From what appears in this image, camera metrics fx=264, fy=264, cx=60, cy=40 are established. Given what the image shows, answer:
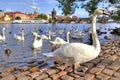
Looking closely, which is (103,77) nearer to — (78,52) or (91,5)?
(78,52)

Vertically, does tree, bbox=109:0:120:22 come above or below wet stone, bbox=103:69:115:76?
above

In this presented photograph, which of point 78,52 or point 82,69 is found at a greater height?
point 78,52

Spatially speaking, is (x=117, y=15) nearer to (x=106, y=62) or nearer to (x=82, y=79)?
(x=106, y=62)

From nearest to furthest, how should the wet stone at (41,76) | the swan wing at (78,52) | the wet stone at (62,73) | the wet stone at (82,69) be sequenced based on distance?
the swan wing at (78,52) → the wet stone at (41,76) → the wet stone at (62,73) → the wet stone at (82,69)

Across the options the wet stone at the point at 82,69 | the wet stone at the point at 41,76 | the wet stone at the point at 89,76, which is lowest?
the wet stone at the point at 41,76

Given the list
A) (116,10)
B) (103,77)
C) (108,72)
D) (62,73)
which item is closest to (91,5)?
(116,10)

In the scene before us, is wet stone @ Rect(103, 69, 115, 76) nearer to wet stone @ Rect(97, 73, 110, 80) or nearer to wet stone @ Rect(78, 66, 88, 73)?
wet stone @ Rect(97, 73, 110, 80)

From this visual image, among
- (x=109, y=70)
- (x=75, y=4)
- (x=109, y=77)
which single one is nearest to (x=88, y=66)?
(x=109, y=70)

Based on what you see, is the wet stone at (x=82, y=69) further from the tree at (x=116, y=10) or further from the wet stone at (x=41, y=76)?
the tree at (x=116, y=10)

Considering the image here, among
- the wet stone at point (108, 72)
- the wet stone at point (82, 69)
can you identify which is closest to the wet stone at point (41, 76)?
the wet stone at point (82, 69)

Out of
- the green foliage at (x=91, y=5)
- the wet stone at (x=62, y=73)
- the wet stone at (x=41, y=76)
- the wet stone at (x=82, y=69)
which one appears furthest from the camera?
the green foliage at (x=91, y=5)

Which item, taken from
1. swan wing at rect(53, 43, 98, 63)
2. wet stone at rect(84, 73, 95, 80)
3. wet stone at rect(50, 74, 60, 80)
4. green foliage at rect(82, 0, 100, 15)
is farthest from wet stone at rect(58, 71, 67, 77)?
green foliage at rect(82, 0, 100, 15)

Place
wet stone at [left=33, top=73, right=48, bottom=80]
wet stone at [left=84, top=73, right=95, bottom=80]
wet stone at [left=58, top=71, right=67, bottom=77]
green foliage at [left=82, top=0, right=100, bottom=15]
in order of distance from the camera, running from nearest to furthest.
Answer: wet stone at [left=84, top=73, right=95, bottom=80], wet stone at [left=33, top=73, right=48, bottom=80], wet stone at [left=58, top=71, right=67, bottom=77], green foliage at [left=82, top=0, right=100, bottom=15]

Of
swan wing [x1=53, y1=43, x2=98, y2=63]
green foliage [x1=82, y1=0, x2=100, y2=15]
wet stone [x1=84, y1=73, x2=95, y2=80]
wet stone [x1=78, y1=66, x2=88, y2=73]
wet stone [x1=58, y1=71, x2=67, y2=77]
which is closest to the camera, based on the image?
swan wing [x1=53, y1=43, x2=98, y2=63]
